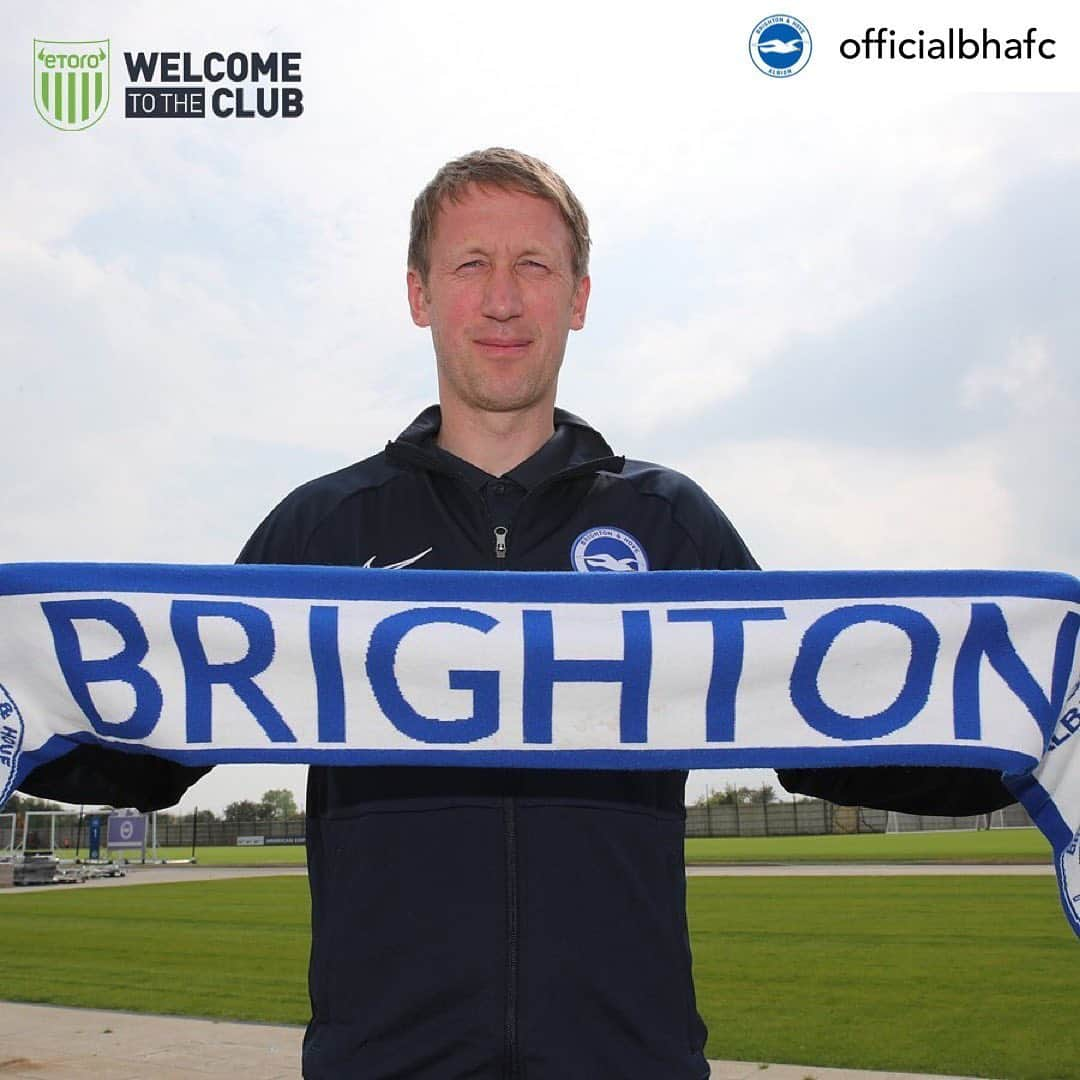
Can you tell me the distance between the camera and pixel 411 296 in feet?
9.80

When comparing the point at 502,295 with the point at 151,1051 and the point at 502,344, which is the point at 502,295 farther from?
the point at 151,1051

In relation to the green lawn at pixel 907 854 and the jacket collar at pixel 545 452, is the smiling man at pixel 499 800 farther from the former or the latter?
the green lawn at pixel 907 854

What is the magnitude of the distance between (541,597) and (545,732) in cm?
31

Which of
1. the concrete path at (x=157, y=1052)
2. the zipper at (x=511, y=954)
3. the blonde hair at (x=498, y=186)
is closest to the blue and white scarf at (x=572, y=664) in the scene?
the zipper at (x=511, y=954)

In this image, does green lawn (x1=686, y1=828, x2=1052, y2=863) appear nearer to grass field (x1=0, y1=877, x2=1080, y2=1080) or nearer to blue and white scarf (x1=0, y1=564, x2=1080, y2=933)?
grass field (x1=0, y1=877, x2=1080, y2=1080)

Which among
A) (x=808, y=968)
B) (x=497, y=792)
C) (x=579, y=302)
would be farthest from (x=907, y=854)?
(x=497, y=792)

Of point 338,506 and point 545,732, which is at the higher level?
point 338,506

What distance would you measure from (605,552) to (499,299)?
633 millimetres

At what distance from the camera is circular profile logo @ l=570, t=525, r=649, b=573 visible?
9.14 ft

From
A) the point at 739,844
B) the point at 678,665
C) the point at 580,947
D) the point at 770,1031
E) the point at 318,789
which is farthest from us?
the point at 739,844

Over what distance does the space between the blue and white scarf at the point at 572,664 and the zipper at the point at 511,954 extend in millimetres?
344

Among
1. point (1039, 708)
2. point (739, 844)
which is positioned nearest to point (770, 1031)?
point (1039, 708)

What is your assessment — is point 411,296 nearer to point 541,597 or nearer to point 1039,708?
point 541,597

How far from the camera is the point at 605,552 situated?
280 centimetres
